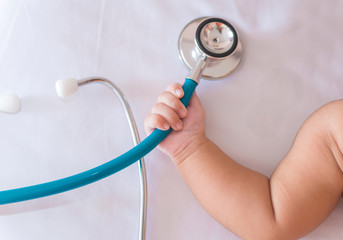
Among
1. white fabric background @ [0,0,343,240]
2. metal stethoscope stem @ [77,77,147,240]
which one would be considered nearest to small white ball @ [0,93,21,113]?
white fabric background @ [0,0,343,240]

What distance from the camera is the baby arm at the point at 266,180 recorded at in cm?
66

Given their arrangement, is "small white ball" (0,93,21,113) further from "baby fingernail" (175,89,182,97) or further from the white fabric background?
"baby fingernail" (175,89,182,97)

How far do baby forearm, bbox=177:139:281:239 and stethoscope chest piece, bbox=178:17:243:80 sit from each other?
0.57 ft

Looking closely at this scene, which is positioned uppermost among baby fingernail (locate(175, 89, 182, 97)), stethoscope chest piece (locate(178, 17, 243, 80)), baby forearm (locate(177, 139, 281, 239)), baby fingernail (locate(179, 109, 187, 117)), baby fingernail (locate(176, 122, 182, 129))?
stethoscope chest piece (locate(178, 17, 243, 80))

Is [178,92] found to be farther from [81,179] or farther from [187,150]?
[81,179]

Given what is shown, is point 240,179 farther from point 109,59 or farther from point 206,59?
point 109,59

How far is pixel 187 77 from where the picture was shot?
69cm

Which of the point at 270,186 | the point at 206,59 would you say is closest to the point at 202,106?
the point at 206,59

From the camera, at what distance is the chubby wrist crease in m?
0.69

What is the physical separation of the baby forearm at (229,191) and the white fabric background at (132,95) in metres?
0.04

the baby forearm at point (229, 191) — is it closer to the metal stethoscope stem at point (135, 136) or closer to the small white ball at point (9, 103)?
the metal stethoscope stem at point (135, 136)

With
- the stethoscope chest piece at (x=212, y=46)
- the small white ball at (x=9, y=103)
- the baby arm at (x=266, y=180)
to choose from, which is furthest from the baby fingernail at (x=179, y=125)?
the small white ball at (x=9, y=103)

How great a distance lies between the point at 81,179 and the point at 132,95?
0.84 feet

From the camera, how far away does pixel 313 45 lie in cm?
83
